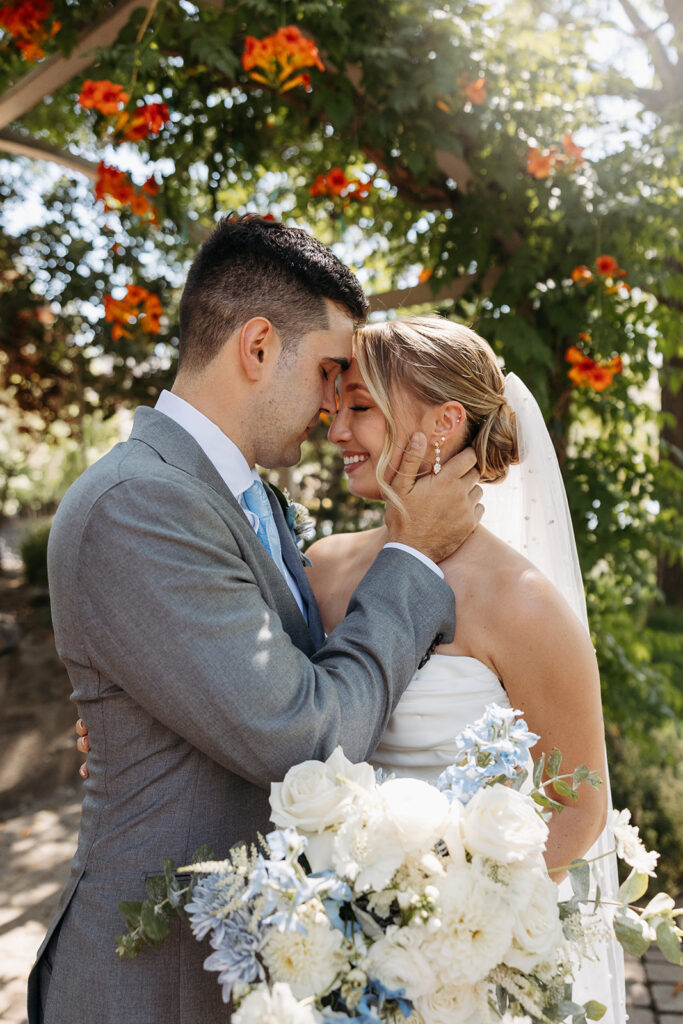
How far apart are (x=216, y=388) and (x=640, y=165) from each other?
2.73 meters

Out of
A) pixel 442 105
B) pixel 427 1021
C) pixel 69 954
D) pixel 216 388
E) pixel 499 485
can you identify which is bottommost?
pixel 69 954

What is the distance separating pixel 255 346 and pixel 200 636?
0.77 m

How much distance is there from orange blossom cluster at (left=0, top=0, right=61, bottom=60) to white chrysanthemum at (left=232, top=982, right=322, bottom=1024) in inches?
→ 157

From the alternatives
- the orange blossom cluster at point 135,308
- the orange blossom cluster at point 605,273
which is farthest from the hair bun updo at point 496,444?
the orange blossom cluster at point 135,308

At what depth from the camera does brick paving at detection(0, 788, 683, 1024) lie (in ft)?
13.2

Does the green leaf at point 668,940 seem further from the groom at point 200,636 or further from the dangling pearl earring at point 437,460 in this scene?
the dangling pearl earring at point 437,460

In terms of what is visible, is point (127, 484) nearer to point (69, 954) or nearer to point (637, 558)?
point (69, 954)

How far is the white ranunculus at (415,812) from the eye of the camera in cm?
115

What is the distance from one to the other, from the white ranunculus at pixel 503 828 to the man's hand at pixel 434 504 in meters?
0.74

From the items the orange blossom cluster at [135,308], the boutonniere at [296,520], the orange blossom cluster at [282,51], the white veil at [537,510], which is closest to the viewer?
the boutonniere at [296,520]

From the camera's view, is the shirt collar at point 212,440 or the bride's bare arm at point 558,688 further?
the bride's bare arm at point 558,688

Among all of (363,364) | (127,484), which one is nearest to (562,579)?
(363,364)

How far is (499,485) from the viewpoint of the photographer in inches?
106

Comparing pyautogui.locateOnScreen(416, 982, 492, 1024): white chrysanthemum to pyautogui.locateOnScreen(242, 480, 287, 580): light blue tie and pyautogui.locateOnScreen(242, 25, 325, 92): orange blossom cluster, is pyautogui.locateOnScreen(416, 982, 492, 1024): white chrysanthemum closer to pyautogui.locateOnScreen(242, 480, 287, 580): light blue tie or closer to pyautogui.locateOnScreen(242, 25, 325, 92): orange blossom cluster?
pyautogui.locateOnScreen(242, 480, 287, 580): light blue tie
